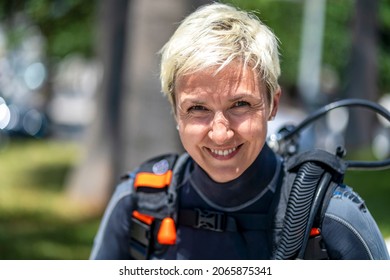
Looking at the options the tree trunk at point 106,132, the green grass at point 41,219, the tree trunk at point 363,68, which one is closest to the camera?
the green grass at point 41,219

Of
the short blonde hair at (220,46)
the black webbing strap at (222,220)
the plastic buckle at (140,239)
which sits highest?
the short blonde hair at (220,46)

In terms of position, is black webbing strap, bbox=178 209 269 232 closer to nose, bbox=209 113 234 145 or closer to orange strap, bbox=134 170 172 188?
orange strap, bbox=134 170 172 188

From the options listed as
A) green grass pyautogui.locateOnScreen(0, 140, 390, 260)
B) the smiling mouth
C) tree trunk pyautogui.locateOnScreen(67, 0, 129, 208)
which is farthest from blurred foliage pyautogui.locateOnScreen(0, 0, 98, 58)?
the smiling mouth

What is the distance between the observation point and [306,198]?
6.03ft

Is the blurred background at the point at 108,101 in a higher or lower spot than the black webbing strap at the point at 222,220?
lower

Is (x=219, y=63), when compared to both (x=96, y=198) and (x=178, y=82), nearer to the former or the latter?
(x=178, y=82)

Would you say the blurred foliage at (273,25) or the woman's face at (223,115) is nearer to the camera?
the woman's face at (223,115)

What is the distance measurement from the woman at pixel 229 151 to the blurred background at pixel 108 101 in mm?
299

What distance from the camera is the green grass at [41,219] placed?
7.12 m

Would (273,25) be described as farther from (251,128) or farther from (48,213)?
(251,128)

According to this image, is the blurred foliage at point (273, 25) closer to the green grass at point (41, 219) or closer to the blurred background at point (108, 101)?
the blurred background at point (108, 101)

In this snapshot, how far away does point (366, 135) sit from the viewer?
1568 centimetres

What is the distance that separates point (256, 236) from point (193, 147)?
0.29 m

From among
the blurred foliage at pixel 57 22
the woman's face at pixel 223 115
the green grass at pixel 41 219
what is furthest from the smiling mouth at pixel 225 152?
the blurred foliage at pixel 57 22
